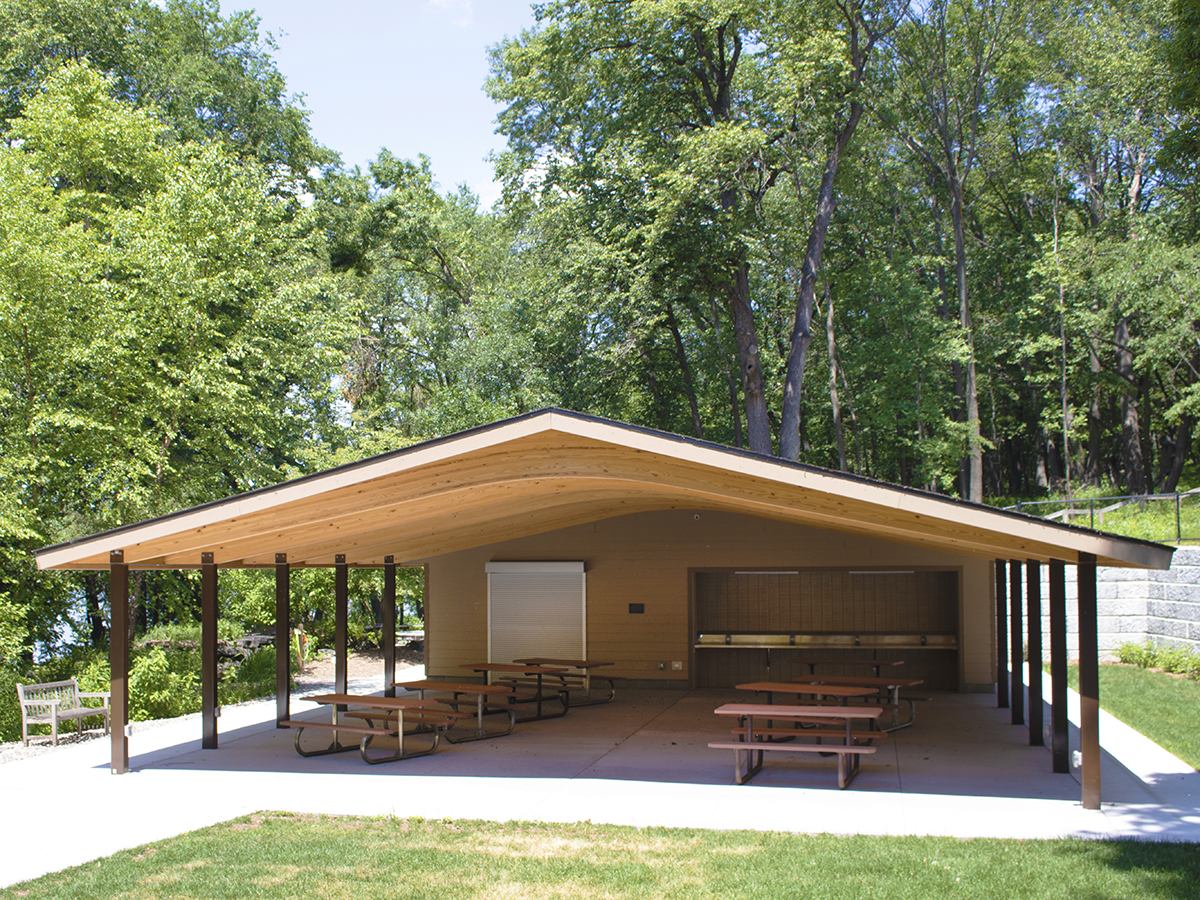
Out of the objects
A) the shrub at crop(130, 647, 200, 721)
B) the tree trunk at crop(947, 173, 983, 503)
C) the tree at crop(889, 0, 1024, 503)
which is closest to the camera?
the shrub at crop(130, 647, 200, 721)

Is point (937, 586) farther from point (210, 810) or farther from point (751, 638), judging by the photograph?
point (210, 810)

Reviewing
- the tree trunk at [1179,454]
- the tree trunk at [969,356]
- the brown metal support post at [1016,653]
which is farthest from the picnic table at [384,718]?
the tree trunk at [1179,454]

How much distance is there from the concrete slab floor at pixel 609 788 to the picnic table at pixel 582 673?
5.81 ft

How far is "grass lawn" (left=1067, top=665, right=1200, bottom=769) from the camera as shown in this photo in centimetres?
946

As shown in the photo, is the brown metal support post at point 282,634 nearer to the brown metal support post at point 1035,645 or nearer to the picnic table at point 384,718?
the picnic table at point 384,718

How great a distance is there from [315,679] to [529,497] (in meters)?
9.81

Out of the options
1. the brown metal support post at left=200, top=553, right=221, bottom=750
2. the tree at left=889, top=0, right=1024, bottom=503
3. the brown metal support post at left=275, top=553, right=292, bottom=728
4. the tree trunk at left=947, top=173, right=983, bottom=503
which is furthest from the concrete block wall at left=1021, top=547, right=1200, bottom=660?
the brown metal support post at left=200, top=553, right=221, bottom=750

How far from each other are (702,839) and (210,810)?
3.76m

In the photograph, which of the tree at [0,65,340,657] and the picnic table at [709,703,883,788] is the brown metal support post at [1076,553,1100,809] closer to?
the picnic table at [709,703,883,788]

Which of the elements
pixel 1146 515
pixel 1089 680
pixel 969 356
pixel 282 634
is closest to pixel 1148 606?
pixel 1146 515

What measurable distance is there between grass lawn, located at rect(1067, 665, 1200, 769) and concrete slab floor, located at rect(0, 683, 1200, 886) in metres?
0.26

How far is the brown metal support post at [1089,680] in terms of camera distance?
22.3 feet

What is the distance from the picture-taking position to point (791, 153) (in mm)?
21969

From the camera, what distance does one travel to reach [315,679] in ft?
57.1
